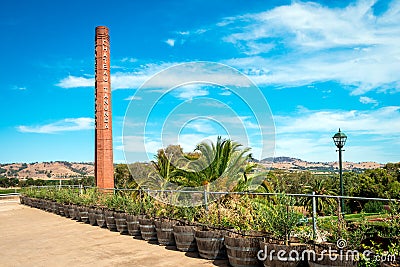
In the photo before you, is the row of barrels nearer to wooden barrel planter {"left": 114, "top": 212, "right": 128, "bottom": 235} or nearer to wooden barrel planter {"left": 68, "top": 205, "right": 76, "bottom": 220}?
wooden barrel planter {"left": 114, "top": 212, "right": 128, "bottom": 235}

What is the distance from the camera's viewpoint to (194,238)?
280 inches

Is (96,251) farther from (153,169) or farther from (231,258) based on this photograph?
(153,169)

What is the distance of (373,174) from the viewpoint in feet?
115

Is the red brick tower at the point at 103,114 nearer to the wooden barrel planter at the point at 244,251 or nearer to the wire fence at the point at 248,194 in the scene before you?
the wire fence at the point at 248,194

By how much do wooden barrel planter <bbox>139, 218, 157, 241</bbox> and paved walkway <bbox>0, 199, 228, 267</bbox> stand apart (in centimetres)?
16

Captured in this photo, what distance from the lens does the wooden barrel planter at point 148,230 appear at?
8367mm

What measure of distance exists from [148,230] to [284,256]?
407cm

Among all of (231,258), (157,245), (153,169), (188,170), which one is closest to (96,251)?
(157,245)

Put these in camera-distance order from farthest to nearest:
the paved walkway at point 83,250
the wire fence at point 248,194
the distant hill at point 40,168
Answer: the distant hill at point 40,168 < the paved walkway at point 83,250 < the wire fence at point 248,194

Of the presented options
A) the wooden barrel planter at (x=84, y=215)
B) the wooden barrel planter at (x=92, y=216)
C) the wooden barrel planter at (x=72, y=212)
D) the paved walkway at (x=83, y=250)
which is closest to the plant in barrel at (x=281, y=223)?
the paved walkway at (x=83, y=250)

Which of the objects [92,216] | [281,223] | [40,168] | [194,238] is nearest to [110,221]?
[92,216]

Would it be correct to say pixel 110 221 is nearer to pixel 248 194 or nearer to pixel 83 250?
pixel 83 250

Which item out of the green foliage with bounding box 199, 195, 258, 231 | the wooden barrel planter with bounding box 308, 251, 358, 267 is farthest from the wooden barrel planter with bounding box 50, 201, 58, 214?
the wooden barrel planter with bounding box 308, 251, 358, 267

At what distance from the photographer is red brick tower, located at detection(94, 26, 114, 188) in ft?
64.1
